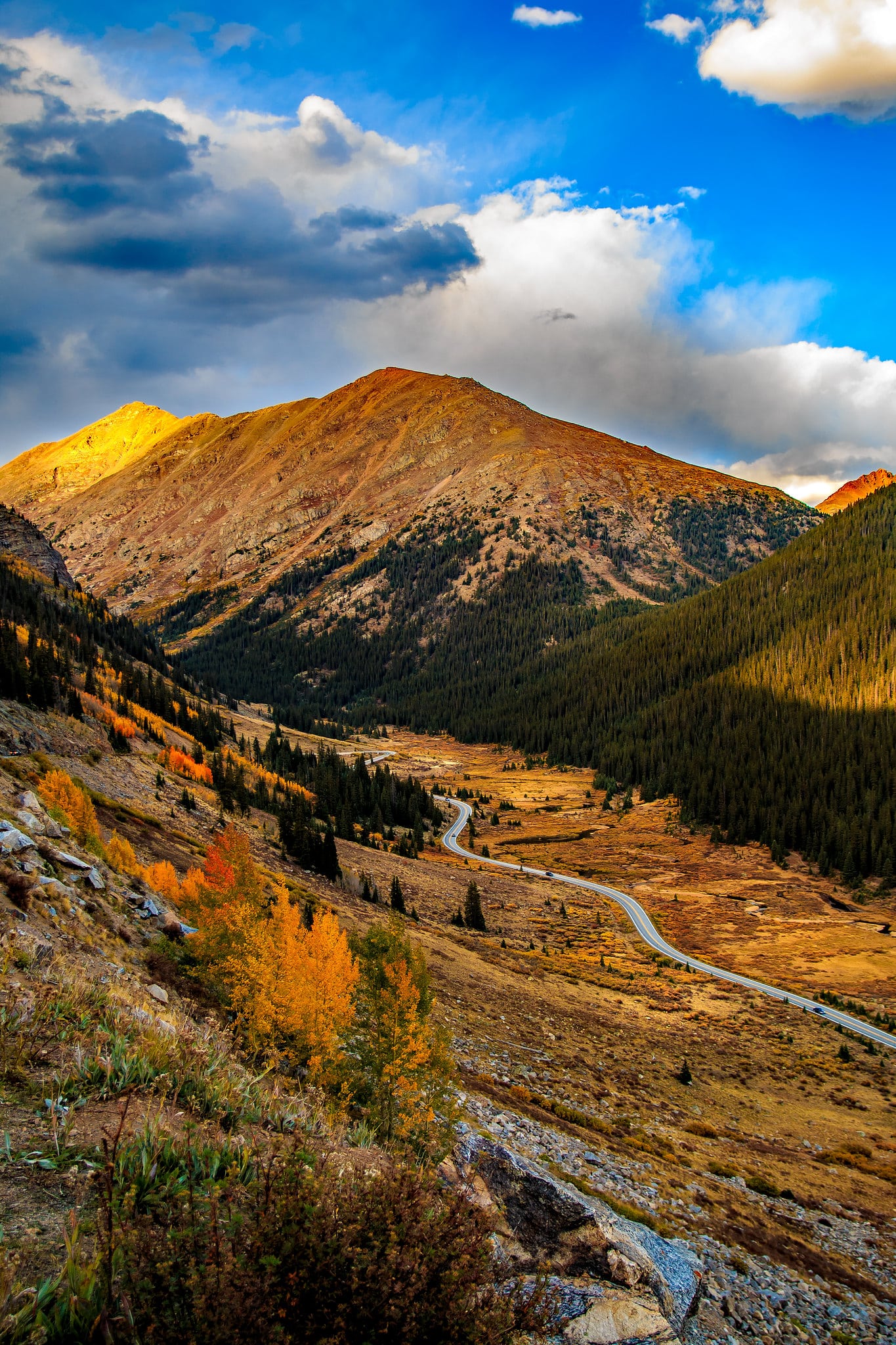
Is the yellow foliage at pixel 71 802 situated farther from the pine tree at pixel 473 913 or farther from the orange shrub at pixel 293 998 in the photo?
the pine tree at pixel 473 913

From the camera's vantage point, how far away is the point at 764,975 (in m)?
60.8

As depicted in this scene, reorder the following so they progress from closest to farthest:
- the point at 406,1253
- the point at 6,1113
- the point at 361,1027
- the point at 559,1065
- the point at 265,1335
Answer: the point at 265,1335 → the point at 406,1253 → the point at 6,1113 → the point at 361,1027 → the point at 559,1065

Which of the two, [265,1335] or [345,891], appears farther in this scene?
[345,891]

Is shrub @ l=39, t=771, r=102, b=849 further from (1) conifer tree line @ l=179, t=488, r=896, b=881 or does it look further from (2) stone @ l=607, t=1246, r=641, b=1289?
(1) conifer tree line @ l=179, t=488, r=896, b=881

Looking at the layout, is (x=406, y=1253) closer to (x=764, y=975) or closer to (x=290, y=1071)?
(x=290, y=1071)

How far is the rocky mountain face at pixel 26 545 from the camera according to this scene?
5069 inches

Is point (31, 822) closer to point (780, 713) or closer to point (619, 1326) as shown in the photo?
point (619, 1326)

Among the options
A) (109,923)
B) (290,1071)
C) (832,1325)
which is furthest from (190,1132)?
(832,1325)

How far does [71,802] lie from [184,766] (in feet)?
139

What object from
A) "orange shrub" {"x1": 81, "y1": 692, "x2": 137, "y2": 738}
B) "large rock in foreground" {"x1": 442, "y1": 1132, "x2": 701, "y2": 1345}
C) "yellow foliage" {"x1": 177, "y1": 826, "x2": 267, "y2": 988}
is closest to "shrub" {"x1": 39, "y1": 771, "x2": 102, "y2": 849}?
"yellow foliage" {"x1": 177, "y1": 826, "x2": 267, "y2": 988}

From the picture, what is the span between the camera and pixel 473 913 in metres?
61.2

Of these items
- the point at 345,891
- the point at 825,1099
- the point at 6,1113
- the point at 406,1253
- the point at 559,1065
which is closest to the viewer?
the point at 406,1253

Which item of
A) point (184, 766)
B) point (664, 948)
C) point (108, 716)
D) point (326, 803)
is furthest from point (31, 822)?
point (326, 803)

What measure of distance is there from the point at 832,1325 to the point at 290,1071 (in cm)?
1679
